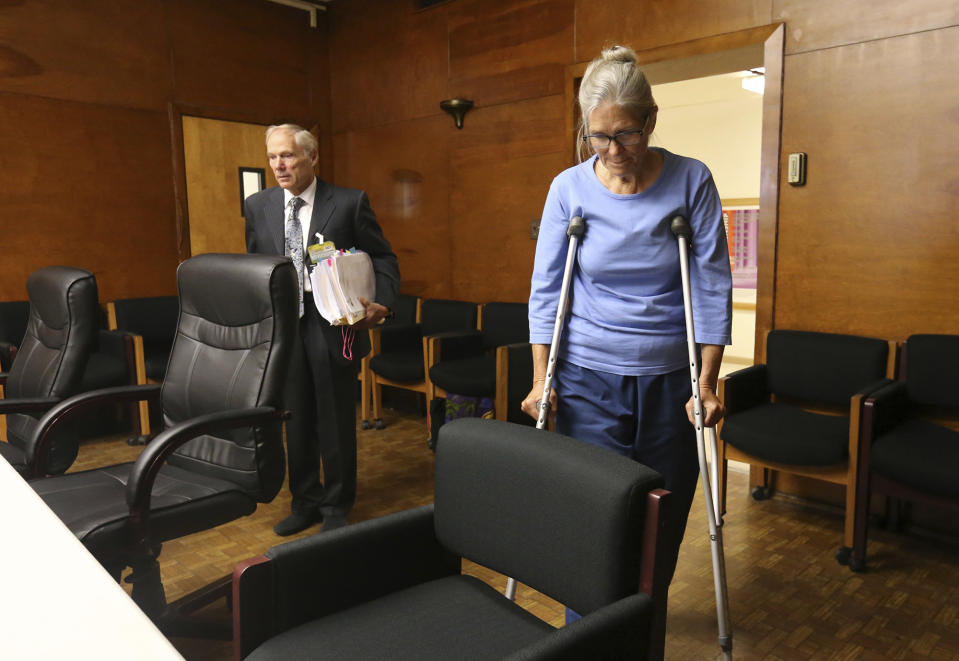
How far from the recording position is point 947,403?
2.84 meters

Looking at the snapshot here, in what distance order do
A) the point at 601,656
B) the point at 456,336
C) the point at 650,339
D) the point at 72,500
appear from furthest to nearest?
the point at 456,336 < the point at 72,500 < the point at 650,339 < the point at 601,656

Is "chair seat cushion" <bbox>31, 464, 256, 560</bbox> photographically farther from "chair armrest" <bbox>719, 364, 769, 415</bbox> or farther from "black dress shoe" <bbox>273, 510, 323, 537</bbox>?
"chair armrest" <bbox>719, 364, 769, 415</bbox>

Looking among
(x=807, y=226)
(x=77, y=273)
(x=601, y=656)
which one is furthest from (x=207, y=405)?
(x=807, y=226)

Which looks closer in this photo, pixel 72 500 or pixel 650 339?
pixel 650 339

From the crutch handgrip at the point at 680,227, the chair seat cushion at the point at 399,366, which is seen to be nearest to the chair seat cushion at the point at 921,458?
the crutch handgrip at the point at 680,227

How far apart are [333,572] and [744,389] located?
2.38m

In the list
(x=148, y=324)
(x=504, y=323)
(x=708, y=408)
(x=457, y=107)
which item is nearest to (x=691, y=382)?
(x=708, y=408)

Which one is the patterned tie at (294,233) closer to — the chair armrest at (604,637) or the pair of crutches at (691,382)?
the pair of crutches at (691,382)

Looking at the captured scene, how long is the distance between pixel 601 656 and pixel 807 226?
277 centimetres

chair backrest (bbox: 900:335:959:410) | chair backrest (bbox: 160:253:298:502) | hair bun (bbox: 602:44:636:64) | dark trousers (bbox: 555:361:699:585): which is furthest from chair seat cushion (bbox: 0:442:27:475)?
chair backrest (bbox: 900:335:959:410)

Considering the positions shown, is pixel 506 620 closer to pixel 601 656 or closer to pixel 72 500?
pixel 601 656

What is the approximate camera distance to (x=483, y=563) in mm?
1311

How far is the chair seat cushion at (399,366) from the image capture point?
4309 mm

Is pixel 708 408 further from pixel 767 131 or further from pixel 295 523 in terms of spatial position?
pixel 767 131
